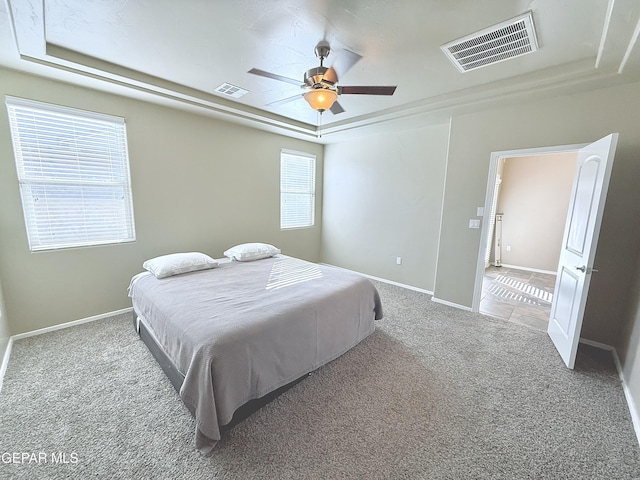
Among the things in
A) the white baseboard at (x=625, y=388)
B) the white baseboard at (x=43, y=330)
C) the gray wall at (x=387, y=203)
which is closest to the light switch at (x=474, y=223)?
the gray wall at (x=387, y=203)

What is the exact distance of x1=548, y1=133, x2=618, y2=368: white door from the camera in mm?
2090

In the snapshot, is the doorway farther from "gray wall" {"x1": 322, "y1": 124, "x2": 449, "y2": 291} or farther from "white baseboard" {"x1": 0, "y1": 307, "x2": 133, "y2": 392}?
"white baseboard" {"x1": 0, "y1": 307, "x2": 133, "y2": 392}

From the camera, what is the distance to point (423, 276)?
4.14 meters

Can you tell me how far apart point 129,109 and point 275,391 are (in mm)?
3457

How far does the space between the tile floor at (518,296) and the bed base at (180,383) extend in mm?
2913

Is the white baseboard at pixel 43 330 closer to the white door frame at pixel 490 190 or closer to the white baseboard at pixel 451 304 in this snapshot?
the white baseboard at pixel 451 304

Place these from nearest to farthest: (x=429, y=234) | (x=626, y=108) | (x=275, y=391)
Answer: (x=275, y=391) < (x=626, y=108) < (x=429, y=234)

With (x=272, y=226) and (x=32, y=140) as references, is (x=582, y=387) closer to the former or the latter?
Result: (x=272, y=226)

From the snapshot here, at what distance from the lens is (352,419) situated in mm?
1724

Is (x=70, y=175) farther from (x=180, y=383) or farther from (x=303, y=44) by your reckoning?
(x=303, y=44)

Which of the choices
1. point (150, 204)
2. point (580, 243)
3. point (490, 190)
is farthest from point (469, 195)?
point (150, 204)

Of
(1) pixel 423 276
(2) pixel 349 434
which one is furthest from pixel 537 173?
(2) pixel 349 434

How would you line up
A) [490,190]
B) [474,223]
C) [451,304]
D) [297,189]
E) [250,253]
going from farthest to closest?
[297,189] < [451,304] < [250,253] < [474,223] < [490,190]

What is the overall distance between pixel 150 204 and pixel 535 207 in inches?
276
